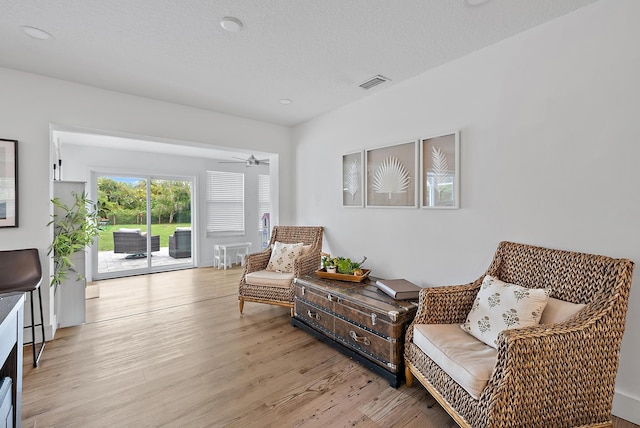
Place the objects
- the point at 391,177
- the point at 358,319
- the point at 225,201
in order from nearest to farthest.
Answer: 1. the point at 358,319
2. the point at 391,177
3. the point at 225,201

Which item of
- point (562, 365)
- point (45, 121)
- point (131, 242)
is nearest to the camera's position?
point (562, 365)

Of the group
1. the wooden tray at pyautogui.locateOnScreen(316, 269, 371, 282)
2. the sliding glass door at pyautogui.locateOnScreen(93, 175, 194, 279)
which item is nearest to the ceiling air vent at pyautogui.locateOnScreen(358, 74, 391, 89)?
the wooden tray at pyautogui.locateOnScreen(316, 269, 371, 282)

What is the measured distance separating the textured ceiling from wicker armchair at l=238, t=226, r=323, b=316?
5.94ft

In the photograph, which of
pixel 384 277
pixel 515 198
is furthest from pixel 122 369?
pixel 515 198

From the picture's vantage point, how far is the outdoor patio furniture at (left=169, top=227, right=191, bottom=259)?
6191mm

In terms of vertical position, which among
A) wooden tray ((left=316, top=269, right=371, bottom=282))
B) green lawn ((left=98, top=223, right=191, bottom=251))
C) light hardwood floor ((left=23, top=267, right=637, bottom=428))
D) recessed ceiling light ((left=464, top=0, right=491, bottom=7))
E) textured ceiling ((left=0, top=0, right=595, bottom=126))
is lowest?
light hardwood floor ((left=23, top=267, right=637, bottom=428))

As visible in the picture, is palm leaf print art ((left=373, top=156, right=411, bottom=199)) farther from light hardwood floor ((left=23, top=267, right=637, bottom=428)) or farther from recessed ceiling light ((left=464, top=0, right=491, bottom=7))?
light hardwood floor ((left=23, top=267, right=637, bottom=428))

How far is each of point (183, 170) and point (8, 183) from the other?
3.54m

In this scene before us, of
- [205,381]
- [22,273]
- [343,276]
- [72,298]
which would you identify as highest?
[22,273]

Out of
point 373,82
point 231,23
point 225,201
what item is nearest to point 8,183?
point 231,23

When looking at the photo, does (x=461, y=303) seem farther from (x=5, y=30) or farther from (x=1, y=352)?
(x=5, y=30)

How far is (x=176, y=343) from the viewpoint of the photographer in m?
2.80

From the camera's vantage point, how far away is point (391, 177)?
10.2 ft

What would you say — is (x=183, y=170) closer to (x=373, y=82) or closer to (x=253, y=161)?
(x=253, y=161)
